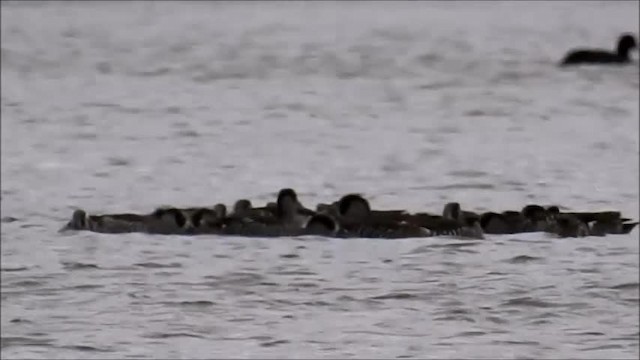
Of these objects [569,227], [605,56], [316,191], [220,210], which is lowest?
[569,227]

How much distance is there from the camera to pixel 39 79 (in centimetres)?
2206

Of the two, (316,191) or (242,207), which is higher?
(316,191)

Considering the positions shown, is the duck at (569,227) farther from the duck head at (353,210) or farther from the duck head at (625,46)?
the duck head at (625,46)

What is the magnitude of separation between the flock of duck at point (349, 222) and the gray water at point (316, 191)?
141 millimetres

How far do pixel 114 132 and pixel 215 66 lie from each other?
30.8 ft

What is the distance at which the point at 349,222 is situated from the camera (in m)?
9.25

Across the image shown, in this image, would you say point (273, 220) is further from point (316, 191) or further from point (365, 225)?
point (316, 191)

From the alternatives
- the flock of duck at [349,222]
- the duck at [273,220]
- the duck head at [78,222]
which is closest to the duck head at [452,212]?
the flock of duck at [349,222]

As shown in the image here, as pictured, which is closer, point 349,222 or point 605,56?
point 349,222

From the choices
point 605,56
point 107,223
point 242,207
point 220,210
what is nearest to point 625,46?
point 605,56

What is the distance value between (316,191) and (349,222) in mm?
2080

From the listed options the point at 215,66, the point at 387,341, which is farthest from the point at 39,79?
the point at 387,341

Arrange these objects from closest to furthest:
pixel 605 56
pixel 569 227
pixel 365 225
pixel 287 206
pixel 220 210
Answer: pixel 569 227, pixel 365 225, pixel 287 206, pixel 220 210, pixel 605 56

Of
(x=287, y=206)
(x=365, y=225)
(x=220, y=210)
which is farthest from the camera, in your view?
(x=220, y=210)
